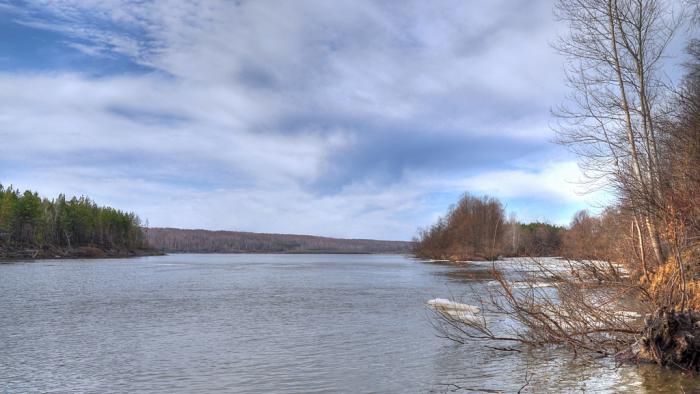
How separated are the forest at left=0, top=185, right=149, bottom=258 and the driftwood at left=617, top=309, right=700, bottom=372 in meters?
115

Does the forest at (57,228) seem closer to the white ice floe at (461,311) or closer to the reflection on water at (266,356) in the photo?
the reflection on water at (266,356)

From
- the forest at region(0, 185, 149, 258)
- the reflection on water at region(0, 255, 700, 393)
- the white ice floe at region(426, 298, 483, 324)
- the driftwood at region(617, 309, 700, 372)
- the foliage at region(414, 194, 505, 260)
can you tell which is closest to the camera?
the driftwood at region(617, 309, 700, 372)

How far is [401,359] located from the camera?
43.3 feet

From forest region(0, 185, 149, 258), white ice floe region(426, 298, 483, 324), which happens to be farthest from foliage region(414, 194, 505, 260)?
forest region(0, 185, 149, 258)

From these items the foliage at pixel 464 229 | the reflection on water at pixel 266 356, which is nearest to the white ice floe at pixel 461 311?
the reflection on water at pixel 266 356

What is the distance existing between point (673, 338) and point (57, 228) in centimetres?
13630

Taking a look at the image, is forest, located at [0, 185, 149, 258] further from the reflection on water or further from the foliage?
the reflection on water

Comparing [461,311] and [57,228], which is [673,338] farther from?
[57,228]

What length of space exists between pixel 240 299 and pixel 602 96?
70.1ft

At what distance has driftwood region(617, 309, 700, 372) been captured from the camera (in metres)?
10.1

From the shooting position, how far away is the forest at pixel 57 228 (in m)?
105

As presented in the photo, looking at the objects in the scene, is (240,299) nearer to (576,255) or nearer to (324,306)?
(324,306)

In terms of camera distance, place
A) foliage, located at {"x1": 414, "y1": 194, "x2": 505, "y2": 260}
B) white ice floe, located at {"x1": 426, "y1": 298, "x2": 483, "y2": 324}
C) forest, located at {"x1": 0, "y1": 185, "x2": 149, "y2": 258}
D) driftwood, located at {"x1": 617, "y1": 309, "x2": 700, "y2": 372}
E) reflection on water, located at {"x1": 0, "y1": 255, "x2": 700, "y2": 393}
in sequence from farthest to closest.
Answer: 1. forest, located at {"x1": 0, "y1": 185, "x2": 149, "y2": 258}
2. foliage, located at {"x1": 414, "y1": 194, "x2": 505, "y2": 260}
3. white ice floe, located at {"x1": 426, "y1": 298, "x2": 483, "y2": 324}
4. reflection on water, located at {"x1": 0, "y1": 255, "x2": 700, "y2": 393}
5. driftwood, located at {"x1": 617, "y1": 309, "x2": 700, "y2": 372}

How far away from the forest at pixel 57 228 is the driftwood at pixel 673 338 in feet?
379
